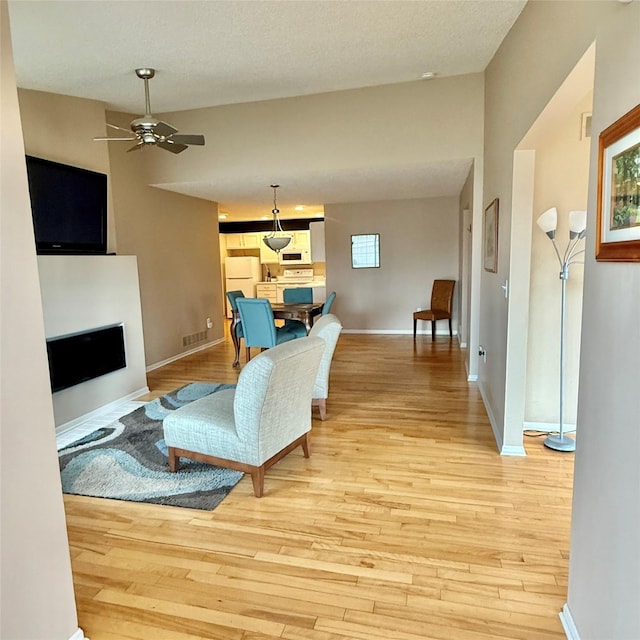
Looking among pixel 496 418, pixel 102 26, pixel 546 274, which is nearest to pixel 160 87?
pixel 102 26

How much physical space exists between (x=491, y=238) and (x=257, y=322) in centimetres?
269

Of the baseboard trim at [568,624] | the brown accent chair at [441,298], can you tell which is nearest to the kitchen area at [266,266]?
the brown accent chair at [441,298]

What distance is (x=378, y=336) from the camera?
7.57 metres

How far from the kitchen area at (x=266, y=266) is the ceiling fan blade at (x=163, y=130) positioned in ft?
20.5

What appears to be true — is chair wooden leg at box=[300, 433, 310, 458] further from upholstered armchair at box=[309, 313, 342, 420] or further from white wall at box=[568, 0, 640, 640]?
white wall at box=[568, 0, 640, 640]

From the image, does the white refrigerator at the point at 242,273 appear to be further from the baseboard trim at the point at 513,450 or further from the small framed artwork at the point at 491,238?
the baseboard trim at the point at 513,450

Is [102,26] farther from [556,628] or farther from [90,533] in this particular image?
Result: [556,628]

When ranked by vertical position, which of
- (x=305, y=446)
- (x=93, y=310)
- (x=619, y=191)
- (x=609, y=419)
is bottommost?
(x=305, y=446)

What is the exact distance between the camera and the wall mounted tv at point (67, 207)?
3.46 meters

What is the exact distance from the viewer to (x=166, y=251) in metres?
5.84

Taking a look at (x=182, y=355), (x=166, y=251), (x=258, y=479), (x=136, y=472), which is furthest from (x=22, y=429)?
(x=182, y=355)

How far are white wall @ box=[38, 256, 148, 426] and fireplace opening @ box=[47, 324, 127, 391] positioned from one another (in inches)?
2.4

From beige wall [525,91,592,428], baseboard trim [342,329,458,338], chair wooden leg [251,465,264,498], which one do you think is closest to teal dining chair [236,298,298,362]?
chair wooden leg [251,465,264,498]

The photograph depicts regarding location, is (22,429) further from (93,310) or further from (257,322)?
(257,322)
